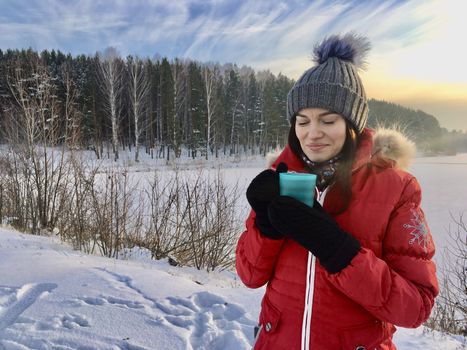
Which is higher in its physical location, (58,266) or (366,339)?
(366,339)

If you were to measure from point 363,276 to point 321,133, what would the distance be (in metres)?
0.52

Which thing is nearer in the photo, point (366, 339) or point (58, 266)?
point (366, 339)

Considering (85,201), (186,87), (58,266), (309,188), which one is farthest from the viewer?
(186,87)

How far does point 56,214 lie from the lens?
27.0ft

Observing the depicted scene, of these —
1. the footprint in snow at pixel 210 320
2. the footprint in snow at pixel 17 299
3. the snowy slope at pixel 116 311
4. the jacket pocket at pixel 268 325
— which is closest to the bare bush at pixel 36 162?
the snowy slope at pixel 116 311

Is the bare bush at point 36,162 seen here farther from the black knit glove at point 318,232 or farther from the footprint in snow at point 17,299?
the black knit glove at point 318,232

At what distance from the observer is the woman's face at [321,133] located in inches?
50.5

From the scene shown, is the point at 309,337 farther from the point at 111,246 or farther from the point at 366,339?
the point at 111,246

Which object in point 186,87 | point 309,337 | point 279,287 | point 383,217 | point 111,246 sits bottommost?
point 111,246

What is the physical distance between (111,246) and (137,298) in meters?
3.36

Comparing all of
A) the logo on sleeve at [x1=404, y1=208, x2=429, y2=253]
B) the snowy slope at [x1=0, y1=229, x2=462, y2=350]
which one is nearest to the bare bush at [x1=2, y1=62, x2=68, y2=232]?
the snowy slope at [x1=0, y1=229, x2=462, y2=350]

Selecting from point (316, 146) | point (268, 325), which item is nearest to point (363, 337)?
point (268, 325)

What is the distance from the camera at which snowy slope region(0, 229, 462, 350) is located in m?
2.50

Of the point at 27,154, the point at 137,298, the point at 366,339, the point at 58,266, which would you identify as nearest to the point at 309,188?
the point at 366,339
